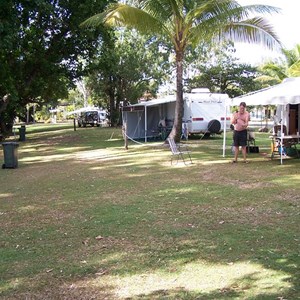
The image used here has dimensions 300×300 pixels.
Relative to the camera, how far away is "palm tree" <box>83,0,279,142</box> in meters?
14.0

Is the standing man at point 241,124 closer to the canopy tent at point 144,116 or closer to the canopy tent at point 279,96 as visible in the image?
the canopy tent at point 279,96

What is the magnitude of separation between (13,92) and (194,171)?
13.6 meters

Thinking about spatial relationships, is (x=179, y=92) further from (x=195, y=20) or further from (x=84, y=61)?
(x=84, y=61)

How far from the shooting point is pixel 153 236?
531 cm

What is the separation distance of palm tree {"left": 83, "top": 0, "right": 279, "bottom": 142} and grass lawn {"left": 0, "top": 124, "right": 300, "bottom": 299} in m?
6.16

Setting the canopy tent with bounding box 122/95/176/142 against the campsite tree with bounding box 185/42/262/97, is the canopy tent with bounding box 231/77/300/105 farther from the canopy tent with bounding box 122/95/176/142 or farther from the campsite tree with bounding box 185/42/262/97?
the campsite tree with bounding box 185/42/262/97

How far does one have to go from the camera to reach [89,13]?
2044cm

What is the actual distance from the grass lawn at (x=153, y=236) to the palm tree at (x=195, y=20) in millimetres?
6164

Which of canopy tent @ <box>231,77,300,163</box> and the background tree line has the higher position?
the background tree line

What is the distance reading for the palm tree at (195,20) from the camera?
14.0 meters

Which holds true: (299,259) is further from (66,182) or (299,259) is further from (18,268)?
(66,182)

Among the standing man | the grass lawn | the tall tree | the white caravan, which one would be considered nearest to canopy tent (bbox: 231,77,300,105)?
the standing man

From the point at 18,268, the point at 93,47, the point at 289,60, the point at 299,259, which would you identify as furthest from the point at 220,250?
the point at 289,60

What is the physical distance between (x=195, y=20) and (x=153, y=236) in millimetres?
11429
